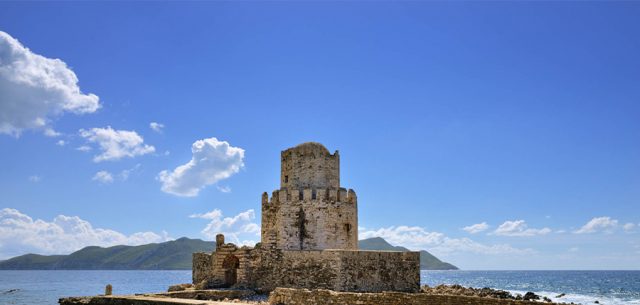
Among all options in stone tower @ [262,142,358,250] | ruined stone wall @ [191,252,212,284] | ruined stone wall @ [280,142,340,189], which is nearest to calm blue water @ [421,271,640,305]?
stone tower @ [262,142,358,250]

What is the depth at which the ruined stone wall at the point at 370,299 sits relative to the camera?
1580 centimetres

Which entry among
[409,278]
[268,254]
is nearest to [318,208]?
[268,254]

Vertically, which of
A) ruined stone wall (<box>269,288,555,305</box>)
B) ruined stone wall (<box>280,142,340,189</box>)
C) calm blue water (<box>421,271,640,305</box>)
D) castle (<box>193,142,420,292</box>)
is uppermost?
ruined stone wall (<box>280,142,340,189</box>)

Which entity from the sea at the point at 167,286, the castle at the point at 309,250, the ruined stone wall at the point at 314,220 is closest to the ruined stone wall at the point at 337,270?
the castle at the point at 309,250

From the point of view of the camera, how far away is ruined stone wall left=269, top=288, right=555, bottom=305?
15.8 m

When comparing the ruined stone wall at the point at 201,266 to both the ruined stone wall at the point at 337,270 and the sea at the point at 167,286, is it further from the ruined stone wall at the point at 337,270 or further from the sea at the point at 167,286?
the sea at the point at 167,286

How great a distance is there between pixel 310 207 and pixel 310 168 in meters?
2.06

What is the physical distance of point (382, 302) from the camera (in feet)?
56.2

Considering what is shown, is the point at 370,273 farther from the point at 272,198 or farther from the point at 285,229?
the point at 272,198

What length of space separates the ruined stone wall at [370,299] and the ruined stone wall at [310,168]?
822 cm

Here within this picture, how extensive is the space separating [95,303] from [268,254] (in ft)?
23.9

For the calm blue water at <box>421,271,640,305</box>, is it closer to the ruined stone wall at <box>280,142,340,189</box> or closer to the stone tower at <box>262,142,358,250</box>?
the stone tower at <box>262,142,358,250</box>

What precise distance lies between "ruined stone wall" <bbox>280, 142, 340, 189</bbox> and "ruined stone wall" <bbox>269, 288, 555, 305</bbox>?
822cm

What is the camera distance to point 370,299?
17.4m
